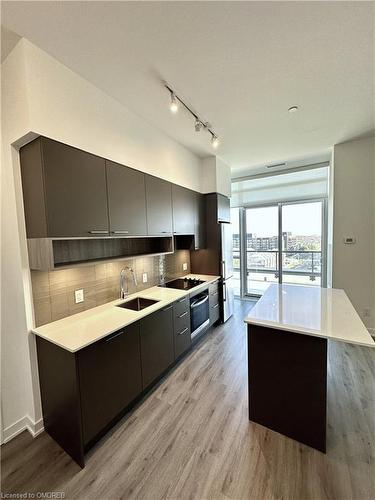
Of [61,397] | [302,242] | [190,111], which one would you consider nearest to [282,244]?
[302,242]

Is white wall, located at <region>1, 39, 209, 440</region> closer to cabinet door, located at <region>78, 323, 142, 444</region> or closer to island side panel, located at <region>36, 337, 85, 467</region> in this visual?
island side panel, located at <region>36, 337, 85, 467</region>

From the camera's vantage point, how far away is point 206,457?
5.08 ft

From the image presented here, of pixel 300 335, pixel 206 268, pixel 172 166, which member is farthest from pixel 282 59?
pixel 206 268

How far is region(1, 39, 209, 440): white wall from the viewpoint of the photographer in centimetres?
148

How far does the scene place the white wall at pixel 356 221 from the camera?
3.15 meters

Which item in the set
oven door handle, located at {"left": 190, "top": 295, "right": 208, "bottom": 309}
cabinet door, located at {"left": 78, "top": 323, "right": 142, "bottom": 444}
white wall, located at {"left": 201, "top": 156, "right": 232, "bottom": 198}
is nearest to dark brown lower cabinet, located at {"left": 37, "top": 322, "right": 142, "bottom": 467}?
cabinet door, located at {"left": 78, "top": 323, "right": 142, "bottom": 444}

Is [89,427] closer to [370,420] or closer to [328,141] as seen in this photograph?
[370,420]

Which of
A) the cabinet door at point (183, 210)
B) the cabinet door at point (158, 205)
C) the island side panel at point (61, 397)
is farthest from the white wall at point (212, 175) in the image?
the island side panel at point (61, 397)

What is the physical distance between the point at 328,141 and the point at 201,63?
97.4 inches

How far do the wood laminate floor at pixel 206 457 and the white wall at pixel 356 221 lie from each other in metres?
1.54

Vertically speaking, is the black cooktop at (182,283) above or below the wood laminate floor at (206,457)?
above

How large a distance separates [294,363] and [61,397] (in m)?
1.75

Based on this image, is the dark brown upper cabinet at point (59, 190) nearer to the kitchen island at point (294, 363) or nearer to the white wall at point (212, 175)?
the kitchen island at point (294, 363)

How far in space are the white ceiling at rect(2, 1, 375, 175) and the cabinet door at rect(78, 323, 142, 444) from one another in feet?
6.89
